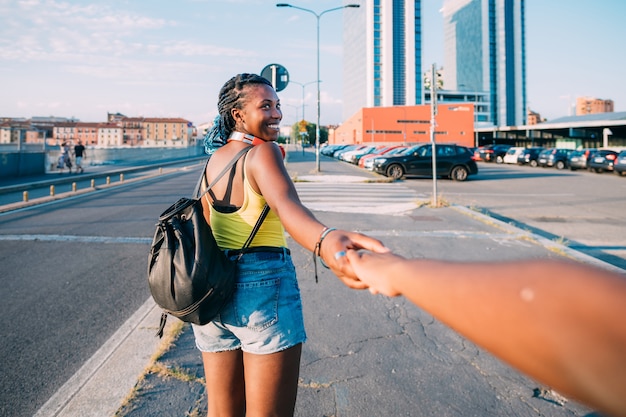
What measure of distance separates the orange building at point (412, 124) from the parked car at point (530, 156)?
4525cm

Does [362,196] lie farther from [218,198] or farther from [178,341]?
[218,198]

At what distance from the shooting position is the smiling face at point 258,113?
2.02 m

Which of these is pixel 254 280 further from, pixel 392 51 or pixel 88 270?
pixel 392 51

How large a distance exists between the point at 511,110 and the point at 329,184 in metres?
142

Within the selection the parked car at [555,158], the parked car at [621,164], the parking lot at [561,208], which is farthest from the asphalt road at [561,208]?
the parked car at [555,158]

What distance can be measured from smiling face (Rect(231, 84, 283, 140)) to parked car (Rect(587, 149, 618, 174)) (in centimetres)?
3171

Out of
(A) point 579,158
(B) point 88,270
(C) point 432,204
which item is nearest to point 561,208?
(C) point 432,204

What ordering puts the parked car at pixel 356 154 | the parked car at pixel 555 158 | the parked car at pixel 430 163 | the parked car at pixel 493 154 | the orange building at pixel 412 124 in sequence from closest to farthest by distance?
the parked car at pixel 430 163 → the parked car at pixel 555 158 → the parked car at pixel 356 154 → the parked car at pixel 493 154 → the orange building at pixel 412 124

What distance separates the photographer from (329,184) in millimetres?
19578

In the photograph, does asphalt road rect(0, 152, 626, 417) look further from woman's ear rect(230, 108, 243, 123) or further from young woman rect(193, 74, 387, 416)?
woman's ear rect(230, 108, 243, 123)

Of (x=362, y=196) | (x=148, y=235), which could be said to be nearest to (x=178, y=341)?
(x=148, y=235)

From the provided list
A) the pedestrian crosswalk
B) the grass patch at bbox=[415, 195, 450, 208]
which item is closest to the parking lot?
the grass patch at bbox=[415, 195, 450, 208]

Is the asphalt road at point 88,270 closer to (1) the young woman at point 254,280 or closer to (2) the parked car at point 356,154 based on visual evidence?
(1) the young woman at point 254,280

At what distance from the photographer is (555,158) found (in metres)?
33.4
